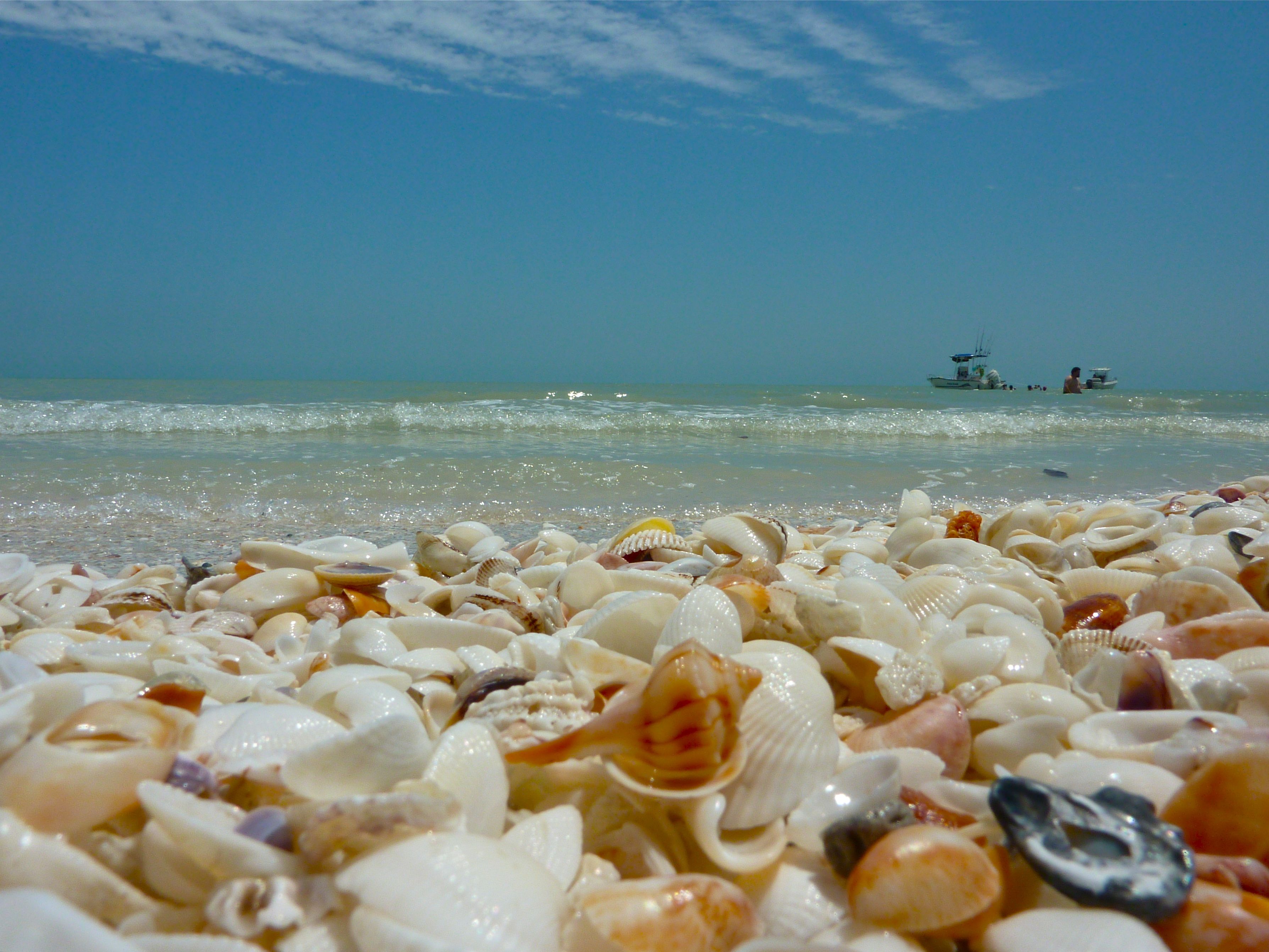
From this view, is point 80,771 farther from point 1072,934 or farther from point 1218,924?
point 1218,924

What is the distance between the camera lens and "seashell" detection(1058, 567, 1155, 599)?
8.44ft

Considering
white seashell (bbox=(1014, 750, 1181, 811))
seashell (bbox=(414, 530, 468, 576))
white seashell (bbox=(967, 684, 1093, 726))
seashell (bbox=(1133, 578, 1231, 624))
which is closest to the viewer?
white seashell (bbox=(1014, 750, 1181, 811))

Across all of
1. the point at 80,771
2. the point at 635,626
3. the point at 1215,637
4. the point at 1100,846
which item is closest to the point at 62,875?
the point at 80,771

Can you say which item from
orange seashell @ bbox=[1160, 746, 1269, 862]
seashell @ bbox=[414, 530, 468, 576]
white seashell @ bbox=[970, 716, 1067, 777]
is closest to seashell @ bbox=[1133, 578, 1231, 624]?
white seashell @ bbox=[970, 716, 1067, 777]

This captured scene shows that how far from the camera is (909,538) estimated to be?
339cm

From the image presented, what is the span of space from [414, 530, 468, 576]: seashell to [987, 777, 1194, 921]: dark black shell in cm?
254

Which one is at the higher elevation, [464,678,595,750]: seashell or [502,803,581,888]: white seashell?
[464,678,595,750]: seashell

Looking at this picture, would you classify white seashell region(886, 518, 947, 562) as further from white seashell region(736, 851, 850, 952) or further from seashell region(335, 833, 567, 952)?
seashell region(335, 833, 567, 952)

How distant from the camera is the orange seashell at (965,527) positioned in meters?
3.74

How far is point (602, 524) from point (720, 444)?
15.4ft

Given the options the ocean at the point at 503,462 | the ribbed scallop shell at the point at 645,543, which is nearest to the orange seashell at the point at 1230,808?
the ribbed scallop shell at the point at 645,543

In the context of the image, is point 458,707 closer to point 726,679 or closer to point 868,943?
point 726,679

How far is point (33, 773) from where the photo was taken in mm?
967

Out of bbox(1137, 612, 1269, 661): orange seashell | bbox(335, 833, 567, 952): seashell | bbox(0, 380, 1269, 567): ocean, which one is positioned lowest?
bbox(0, 380, 1269, 567): ocean
